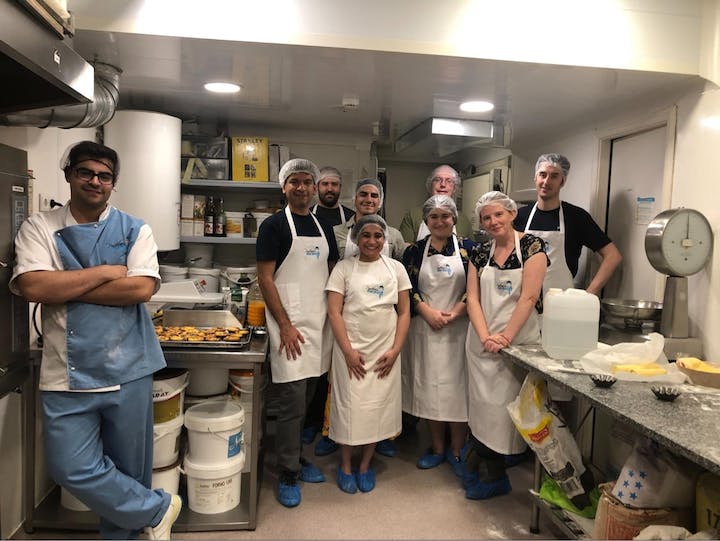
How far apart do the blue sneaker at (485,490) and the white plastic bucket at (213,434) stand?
1120mm

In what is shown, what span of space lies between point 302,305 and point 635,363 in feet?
4.55

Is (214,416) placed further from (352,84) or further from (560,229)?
(560,229)

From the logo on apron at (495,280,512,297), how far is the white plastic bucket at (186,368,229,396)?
4.22 ft

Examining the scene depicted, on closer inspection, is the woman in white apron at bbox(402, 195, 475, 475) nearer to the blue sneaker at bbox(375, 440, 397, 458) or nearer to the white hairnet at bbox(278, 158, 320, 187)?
the blue sneaker at bbox(375, 440, 397, 458)

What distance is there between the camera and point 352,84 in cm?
262

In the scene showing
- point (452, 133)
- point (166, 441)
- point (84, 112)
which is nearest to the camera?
point (84, 112)

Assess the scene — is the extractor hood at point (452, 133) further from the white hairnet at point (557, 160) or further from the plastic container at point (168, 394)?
the plastic container at point (168, 394)

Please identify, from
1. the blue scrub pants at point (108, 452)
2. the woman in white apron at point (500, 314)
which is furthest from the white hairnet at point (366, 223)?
the blue scrub pants at point (108, 452)

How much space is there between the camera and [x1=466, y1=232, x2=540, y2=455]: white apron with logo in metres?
2.27

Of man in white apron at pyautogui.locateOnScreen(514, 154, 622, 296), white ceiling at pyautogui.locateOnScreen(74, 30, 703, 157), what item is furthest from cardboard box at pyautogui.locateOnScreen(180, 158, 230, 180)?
man in white apron at pyautogui.locateOnScreen(514, 154, 622, 296)

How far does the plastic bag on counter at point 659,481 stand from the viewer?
1583 millimetres

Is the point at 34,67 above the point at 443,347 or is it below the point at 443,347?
above

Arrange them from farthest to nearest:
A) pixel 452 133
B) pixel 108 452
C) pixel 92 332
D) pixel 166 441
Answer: pixel 452 133 → pixel 166 441 → pixel 108 452 → pixel 92 332

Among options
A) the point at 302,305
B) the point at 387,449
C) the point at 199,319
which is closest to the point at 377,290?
the point at 302,305
